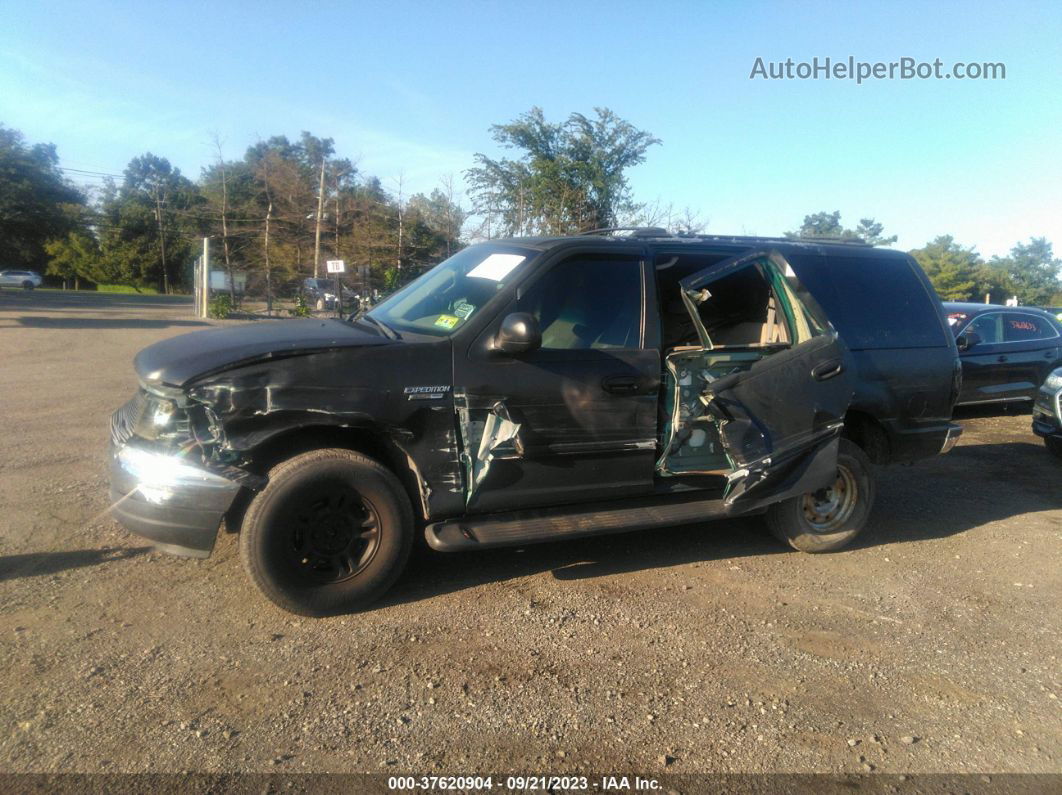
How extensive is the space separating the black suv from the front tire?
0.01 m

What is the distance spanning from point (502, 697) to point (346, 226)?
2999cm

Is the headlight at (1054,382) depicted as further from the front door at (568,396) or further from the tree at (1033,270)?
the tree at (1033,270)

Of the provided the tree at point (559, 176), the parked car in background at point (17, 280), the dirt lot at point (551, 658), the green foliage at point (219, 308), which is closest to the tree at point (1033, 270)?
the tree at point (559, 176)

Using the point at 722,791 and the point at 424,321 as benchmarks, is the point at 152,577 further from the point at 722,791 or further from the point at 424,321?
the point at 722,791

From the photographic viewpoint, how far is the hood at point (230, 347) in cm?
367

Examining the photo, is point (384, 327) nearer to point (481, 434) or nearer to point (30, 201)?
point (481, 434)

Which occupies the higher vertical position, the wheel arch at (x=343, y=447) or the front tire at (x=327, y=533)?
the wheel arch at (x=343, y=447)

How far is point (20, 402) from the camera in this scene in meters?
8.77

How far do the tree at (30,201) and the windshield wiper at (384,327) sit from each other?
61092 millimetres

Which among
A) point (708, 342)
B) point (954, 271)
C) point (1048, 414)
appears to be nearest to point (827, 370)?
point (708, 342)

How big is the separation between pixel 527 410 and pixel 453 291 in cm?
103

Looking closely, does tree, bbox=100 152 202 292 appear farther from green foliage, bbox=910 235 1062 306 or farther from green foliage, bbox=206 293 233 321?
green foliage, bbox=910 235 1062 306

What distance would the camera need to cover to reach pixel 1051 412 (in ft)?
25.7

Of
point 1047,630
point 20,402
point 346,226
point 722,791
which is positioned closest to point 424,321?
point 722,791
